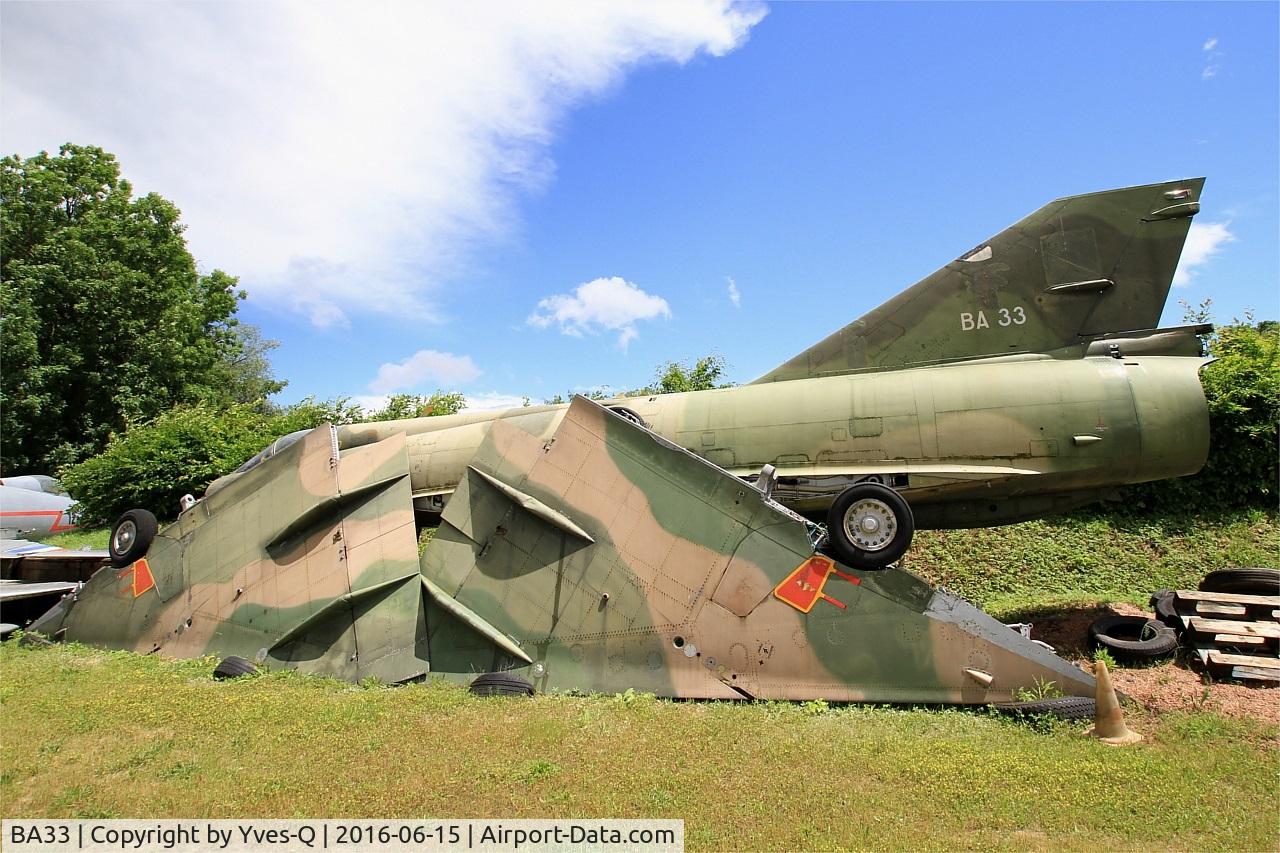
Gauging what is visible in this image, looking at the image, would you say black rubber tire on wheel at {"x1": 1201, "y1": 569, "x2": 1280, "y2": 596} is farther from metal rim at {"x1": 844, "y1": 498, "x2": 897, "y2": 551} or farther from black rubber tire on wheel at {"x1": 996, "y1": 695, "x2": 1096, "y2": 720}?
metal rim at {"x1": 844, "y1": 498, "x2": 897, "y2": 551}

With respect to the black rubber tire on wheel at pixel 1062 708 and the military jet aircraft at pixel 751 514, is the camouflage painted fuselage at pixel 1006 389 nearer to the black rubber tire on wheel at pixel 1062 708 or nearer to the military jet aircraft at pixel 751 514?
the military jet aircraft at pixel 751 514

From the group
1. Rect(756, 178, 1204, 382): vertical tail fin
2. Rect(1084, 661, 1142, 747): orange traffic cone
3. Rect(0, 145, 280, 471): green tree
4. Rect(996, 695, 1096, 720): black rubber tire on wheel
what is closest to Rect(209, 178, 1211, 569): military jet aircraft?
Rect(756, 178, 1204, 382): vertical tail fin

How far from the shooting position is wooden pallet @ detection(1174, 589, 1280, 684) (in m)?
6.14

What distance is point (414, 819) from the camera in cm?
410

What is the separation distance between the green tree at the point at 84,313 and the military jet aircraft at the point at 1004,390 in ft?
70.6

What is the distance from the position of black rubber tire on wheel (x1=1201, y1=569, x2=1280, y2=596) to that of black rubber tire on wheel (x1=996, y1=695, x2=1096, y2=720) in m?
3.98

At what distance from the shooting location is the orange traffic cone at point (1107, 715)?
16.3 ft

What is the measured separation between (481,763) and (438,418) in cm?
765

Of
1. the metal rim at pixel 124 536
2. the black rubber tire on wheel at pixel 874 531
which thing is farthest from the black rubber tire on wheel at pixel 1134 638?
the metal rim at pixel 124 536

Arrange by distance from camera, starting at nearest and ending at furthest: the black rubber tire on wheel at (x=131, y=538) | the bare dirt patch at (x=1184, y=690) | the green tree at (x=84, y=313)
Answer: the bare dirt patch at (x=1184, y=690) < the black rubber tire on wheel at (x=131, y=538) < the green tree at (x=84, y=313)

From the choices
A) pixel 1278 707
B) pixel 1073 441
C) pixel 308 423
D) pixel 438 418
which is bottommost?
pixel 1278 707

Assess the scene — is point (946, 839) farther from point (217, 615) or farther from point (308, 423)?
point (308, 423)

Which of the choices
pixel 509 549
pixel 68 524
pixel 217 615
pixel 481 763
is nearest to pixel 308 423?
pixel 68 524

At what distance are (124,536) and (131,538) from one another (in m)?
0.15
